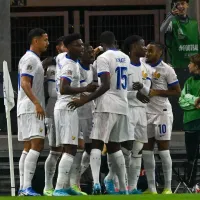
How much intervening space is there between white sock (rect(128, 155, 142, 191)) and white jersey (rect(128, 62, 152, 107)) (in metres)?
0.84

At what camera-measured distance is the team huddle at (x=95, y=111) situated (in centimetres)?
2358

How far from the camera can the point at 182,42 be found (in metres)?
28.7

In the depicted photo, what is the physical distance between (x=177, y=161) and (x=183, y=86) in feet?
5.38

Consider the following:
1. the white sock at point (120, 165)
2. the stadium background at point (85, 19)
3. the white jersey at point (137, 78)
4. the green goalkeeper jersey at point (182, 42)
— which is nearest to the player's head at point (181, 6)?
the green goalkeeper jersey at point (182, 42)

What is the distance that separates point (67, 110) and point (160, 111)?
2.34m

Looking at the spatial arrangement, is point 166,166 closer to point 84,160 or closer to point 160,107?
point 160,107

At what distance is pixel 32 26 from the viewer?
104 feet

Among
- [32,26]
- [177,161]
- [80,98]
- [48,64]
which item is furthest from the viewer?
[32,26]

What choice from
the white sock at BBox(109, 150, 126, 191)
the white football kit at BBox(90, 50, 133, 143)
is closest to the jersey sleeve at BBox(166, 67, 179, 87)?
the white football kit at BBox(90, 50, 133, 143)

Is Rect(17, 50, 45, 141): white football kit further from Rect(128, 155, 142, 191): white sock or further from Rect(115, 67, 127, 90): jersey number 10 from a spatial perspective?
Rect(128, 155, 142, 191): white sock

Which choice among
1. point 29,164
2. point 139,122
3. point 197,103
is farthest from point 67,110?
point 197,103

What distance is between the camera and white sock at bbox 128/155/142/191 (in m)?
24.7

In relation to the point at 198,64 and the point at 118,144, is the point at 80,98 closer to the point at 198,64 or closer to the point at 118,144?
the point at 118,144

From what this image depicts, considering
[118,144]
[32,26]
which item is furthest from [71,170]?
[32,26]
